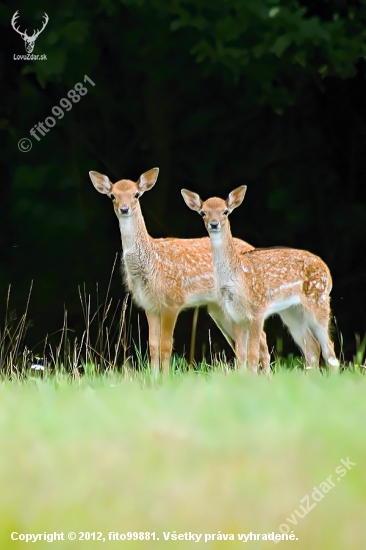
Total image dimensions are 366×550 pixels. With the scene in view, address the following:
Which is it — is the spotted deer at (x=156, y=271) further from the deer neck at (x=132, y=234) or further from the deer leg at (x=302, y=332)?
the deer leg at (x=302, y=332)

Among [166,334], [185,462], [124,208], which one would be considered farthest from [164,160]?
[185,462]

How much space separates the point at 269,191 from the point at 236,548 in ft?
21.6

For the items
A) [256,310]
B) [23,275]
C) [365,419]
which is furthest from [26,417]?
[23,275]

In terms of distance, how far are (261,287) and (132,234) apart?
106 centimetres

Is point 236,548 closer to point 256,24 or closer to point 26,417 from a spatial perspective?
point 26,417

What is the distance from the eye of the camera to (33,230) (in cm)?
973

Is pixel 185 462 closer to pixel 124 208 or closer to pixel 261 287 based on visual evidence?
pixel 261 287

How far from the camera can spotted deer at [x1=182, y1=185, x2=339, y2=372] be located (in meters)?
7.18

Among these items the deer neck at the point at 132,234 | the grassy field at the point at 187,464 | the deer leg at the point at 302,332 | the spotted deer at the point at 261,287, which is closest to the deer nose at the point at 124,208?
the deer neck at the point at 132,234

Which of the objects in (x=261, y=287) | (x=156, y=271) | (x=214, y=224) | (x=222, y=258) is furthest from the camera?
(x=156, y=271)

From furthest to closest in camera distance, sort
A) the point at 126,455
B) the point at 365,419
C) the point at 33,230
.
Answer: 1. the point at 33,230
2. the point at 365,419
3. the point at 126,455

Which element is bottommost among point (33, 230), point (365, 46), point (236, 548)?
point (236, 548)

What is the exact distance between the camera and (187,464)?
4.10 meters

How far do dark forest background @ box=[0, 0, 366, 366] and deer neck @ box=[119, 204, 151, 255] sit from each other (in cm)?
188
